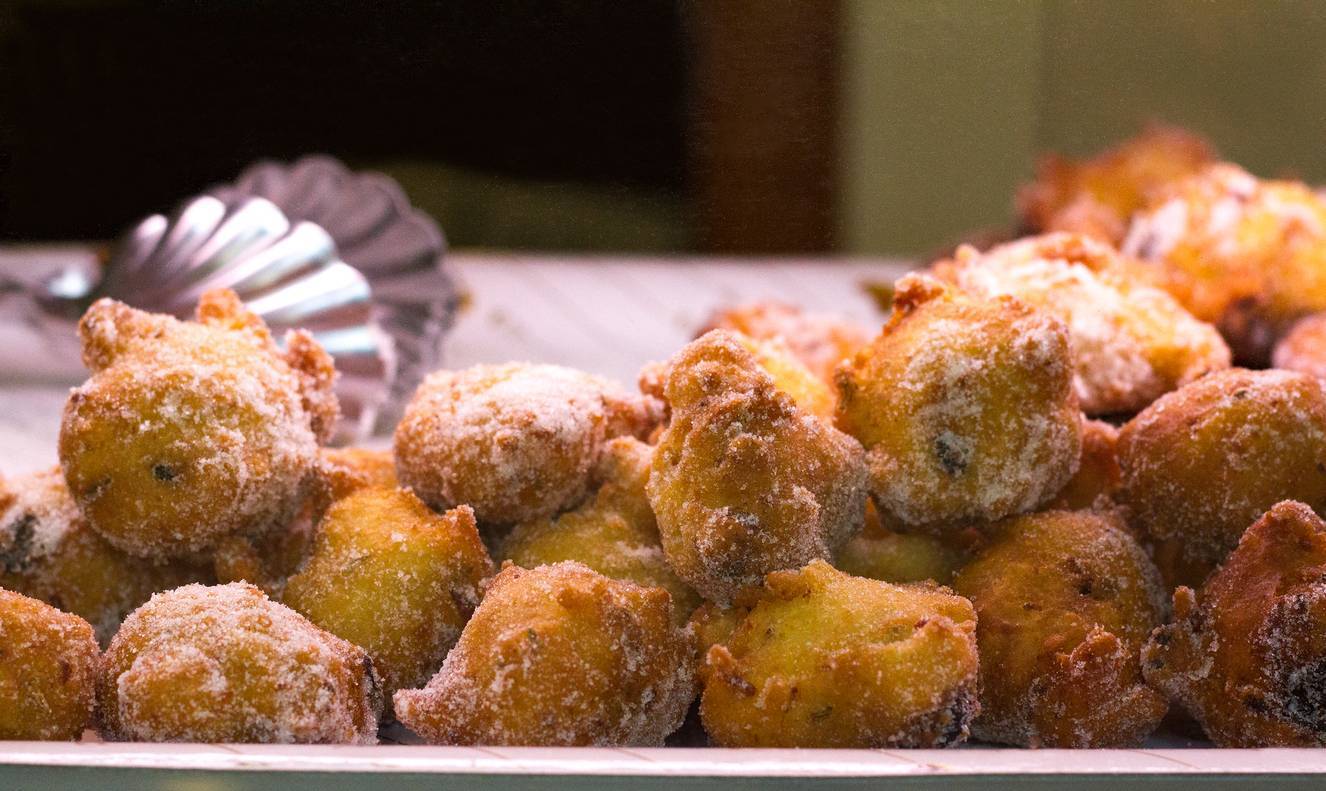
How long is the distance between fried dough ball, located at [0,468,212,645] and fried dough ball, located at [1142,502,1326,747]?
699mm

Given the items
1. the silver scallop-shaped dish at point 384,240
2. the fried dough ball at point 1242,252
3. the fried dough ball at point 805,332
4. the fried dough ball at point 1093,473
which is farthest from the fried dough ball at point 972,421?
the silver scallop-shaped dish at point 384,240

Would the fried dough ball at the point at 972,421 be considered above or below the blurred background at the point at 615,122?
above

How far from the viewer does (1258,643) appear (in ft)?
2.99

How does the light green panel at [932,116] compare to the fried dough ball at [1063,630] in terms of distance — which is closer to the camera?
the fried dough ball at [1063,630]

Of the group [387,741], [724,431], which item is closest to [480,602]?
[387,741]

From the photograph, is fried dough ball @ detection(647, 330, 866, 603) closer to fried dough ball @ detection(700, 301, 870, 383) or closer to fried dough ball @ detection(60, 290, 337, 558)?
fried dough ball @ detection(60, 290, 337, 558)

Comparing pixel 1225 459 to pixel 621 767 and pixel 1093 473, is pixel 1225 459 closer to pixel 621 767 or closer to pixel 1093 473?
pixel 1093 473

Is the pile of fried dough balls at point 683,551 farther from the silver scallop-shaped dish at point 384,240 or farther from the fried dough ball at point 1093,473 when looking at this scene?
the silver scallop-shaped dish at point 384,240

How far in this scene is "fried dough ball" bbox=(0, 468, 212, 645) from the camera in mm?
1033

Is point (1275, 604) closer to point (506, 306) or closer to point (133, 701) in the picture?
point (133, 701)

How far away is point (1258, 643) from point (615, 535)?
0.44 meters

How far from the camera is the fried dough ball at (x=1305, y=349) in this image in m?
1.50

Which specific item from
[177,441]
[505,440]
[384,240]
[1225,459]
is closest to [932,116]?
[384,240]

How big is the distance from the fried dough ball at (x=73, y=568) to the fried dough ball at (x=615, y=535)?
25 cm
